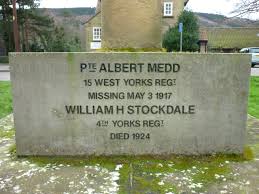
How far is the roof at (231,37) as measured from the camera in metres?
38.7

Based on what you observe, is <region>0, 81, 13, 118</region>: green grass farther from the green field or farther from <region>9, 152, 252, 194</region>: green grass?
<region>9, 152, 252, 194</region>: green grass

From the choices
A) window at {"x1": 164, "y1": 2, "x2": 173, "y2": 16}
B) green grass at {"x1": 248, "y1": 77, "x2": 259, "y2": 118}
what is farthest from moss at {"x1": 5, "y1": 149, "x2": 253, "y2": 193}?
window at {"x1": 164, "y1": 2, "x2": 173, "y2": 16}

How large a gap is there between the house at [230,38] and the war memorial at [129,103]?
35.2 metres

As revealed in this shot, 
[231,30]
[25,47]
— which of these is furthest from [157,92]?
[231,30]

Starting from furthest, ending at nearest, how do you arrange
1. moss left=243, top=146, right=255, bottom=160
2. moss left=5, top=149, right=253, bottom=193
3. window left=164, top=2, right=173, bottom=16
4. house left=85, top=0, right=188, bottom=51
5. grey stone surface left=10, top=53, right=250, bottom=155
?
window left=164, top=2, right=173, bottom=16
house left=85, top=0, right=188, bottom=51
moss left=243, top=146, right=255, bottom=160
grey stone surface left=10, top=53, right=250, bottom=155
moss left=5, top=149, right=253, bottom=193

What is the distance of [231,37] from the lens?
40.7 meters

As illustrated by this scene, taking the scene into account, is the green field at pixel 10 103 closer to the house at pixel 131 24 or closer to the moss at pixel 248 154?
the moss at pixel 248 154

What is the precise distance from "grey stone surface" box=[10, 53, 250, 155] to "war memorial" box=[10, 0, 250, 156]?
1 centimetres

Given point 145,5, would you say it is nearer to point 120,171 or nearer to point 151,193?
point 120,171

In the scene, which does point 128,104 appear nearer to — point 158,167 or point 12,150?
point 158,167

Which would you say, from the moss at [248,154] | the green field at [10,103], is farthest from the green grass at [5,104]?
the moss at [248,154]

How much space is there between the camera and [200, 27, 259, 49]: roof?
127 feet

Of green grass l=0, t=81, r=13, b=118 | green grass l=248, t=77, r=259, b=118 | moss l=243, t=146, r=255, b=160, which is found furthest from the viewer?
green grass l=0, t=81, r=13, b=118

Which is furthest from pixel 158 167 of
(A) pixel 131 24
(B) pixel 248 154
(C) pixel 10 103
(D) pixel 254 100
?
(D) pixel 254 100
